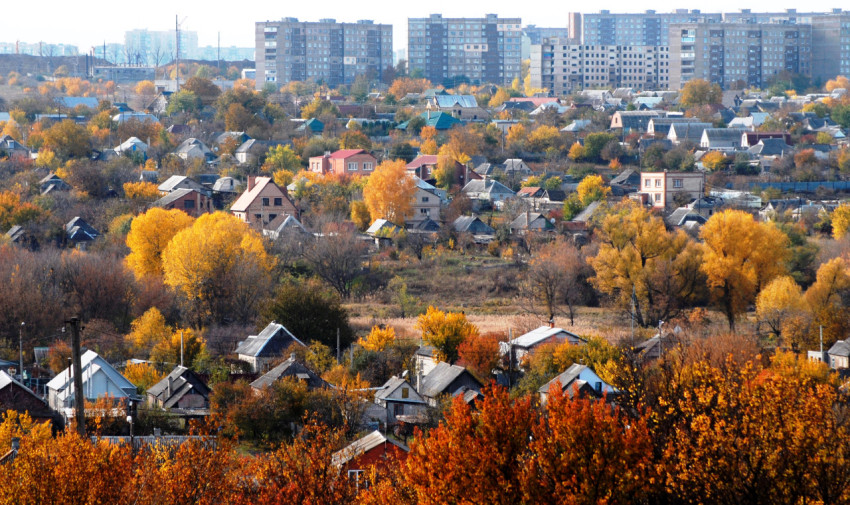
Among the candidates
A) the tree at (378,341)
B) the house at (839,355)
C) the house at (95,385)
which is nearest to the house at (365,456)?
the house at (95,385)

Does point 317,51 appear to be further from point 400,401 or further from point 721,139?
point 400,401

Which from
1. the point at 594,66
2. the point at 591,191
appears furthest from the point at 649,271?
the point at 594,66

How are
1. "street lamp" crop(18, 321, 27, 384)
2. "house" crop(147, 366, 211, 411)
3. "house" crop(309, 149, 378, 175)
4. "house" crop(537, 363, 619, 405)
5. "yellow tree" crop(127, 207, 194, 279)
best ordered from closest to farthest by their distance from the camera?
1. "house" crop(537, 363, 619, 405)
2. "house" crop(147, 366, 211, 411)
3. "street lamp" crop(18, 321, 27, 384)
4. "yellow tree" crop(127, 207, 194, 279)
5. "house" crop(309, 149, 378, 175)

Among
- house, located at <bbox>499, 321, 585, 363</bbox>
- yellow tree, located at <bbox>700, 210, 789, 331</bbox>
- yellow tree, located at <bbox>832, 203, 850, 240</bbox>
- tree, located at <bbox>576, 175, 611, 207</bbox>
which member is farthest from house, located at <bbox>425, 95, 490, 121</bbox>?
house, located at <bbox>499, 321, 585, 363</bbox>

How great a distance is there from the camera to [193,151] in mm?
36250

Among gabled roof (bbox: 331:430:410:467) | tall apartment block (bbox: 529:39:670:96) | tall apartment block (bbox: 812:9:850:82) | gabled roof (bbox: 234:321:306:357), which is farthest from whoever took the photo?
tall apartment block (bbox: 812:9:850:82)

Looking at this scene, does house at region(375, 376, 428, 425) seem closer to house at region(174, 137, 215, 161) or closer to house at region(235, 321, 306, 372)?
house at region(235, 321, 306, 372)

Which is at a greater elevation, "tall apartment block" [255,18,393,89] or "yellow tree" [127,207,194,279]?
"tall apartment block" [255,18,393,89]

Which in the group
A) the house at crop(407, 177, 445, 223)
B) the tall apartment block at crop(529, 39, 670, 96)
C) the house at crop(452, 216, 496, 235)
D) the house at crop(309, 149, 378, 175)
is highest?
the tall apartment block at crop(529, 39, 670, 96)

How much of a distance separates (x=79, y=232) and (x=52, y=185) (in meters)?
4.78

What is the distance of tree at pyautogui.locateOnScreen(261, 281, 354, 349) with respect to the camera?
59.3 feet

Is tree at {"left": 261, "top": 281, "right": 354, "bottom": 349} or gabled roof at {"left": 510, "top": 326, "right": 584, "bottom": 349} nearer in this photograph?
gabled roof at {"left": 510, "top": 326, "right": 584, "bottom": 349}

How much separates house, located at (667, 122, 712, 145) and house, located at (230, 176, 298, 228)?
19.3m

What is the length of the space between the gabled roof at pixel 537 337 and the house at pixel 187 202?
41.5 ft
